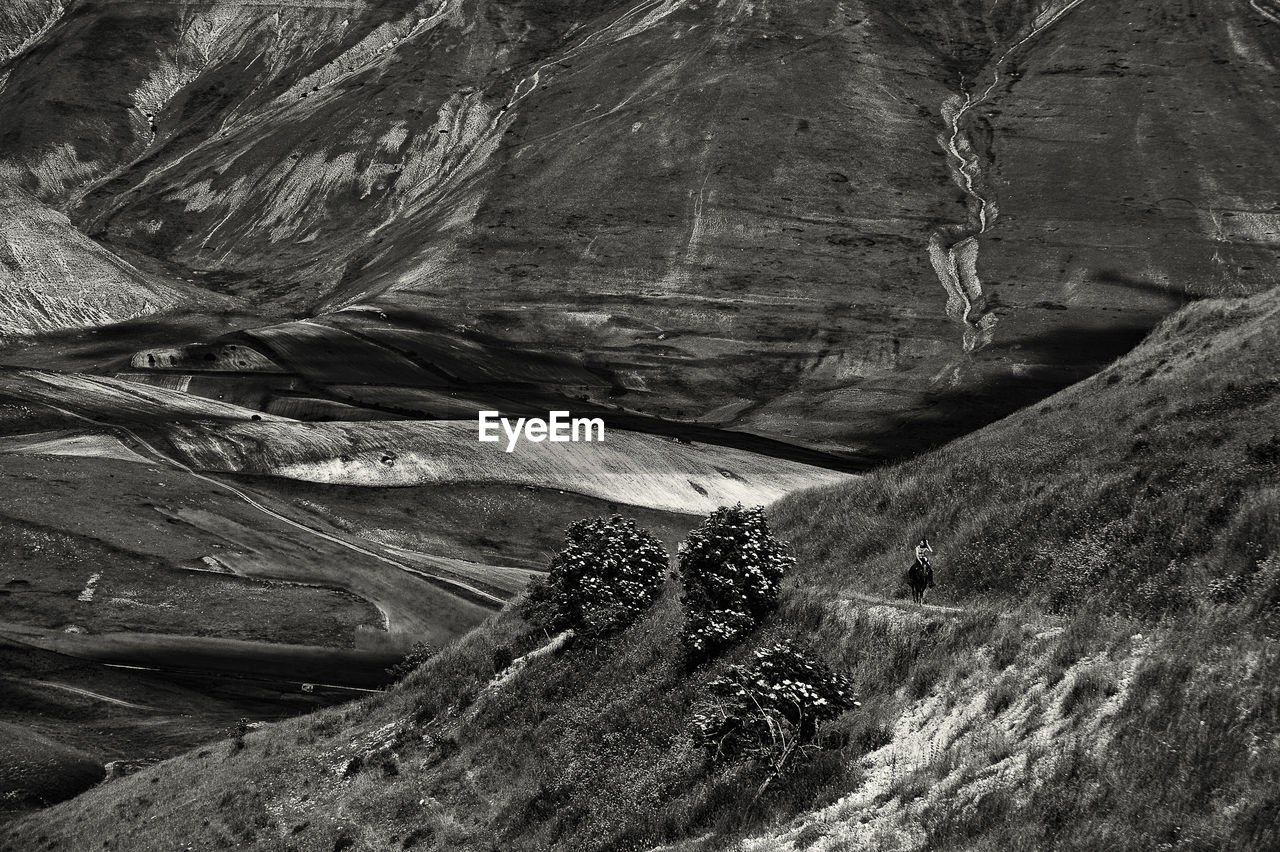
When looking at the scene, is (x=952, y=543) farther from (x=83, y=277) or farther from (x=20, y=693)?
(x=83, y=277)

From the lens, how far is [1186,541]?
72.1ft

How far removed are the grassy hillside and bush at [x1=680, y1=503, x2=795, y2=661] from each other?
1.86 feet

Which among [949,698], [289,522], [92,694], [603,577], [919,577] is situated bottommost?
[92,694]

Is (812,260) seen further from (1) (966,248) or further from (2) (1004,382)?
(2) (1004,382)

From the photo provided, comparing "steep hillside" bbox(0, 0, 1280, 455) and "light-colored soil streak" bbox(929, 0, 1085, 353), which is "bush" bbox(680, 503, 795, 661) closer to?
"steep hillside" bbox(0, 0, 1280, 455)

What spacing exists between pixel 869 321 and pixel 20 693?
382 ft

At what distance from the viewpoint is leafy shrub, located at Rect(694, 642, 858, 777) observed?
20.6 metres

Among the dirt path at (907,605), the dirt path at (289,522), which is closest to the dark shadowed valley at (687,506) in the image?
the dirt path at (907,605)

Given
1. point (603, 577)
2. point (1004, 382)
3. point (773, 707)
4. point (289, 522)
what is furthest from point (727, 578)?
point (1004, 382)

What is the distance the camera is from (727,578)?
90.2 feet

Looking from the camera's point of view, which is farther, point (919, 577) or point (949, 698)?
point (919, 577)

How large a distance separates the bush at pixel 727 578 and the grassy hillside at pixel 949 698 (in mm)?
567

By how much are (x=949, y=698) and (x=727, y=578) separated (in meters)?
8.56

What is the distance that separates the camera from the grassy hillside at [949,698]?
15195 millimetres
